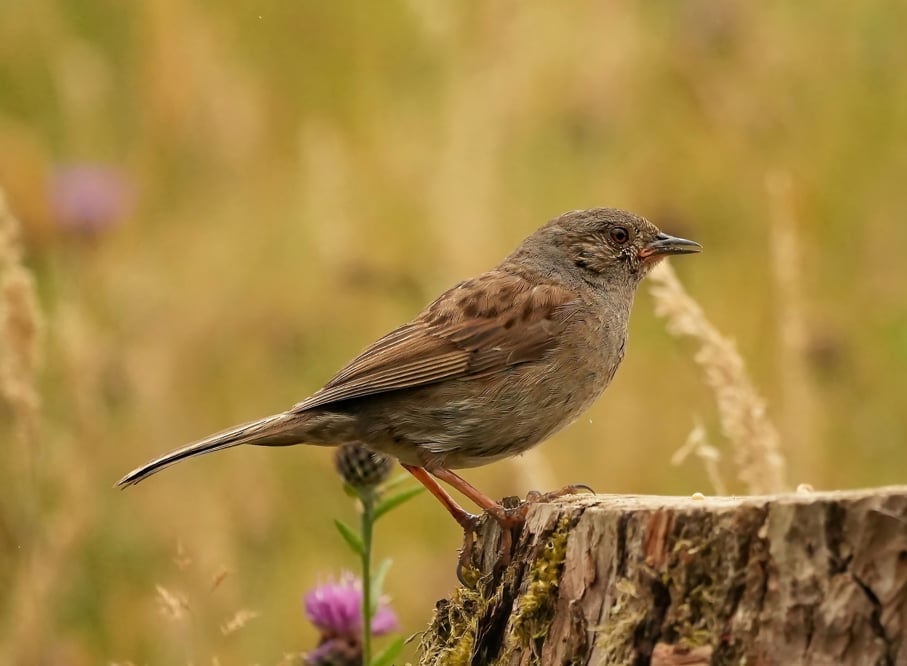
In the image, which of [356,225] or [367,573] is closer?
[367,573]

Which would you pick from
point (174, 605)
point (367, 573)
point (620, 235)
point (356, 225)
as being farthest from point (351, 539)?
point (356, 225)

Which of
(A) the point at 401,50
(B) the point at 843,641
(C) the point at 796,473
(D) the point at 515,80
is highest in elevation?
(A) the point at 401,50

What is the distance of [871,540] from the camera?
2723mm

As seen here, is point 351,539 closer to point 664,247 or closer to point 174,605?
point 174,605

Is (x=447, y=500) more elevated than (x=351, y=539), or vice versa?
(x=447, y=500)

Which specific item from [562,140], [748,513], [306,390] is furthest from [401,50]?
[748,513]

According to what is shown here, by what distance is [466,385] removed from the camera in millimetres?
4859

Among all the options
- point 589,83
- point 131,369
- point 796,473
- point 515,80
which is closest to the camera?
point 796,473

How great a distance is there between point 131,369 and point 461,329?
7.07ft

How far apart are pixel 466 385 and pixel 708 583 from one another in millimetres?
1999

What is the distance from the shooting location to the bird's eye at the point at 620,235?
18.6 ft

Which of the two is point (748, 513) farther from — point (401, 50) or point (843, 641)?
point (401, 50)

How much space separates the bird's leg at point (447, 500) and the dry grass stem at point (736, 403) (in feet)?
2.81

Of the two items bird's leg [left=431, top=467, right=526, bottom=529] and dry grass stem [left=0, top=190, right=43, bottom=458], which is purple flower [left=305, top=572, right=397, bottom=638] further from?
dry grass stem [left=0, top=190, right=43, bottom=458]
